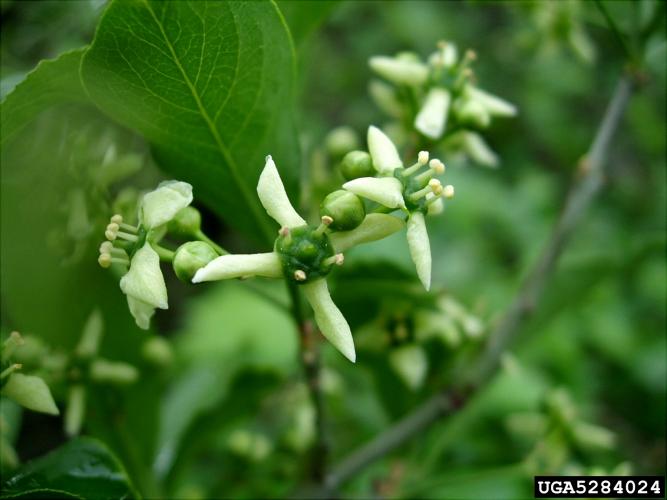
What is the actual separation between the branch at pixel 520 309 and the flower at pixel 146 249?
0.58 meters

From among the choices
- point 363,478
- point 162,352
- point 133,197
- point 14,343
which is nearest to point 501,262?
point 363,478

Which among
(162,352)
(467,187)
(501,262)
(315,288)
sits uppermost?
(315,288)

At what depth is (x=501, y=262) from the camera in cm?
334

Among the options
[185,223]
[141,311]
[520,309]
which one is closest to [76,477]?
[141,311]

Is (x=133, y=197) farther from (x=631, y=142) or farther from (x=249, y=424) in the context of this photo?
(x=631, y=142)

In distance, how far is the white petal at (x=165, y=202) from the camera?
1.00 meters

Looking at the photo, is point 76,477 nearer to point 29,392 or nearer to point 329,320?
point 29,392

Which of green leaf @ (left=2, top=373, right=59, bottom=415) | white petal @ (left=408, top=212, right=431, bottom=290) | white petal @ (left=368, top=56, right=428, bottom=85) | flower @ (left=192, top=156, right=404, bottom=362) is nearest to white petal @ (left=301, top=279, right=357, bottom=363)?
flower @ (left=192, top=156, right=404, bottom=362)

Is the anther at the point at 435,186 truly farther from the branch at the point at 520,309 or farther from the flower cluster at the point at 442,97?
the branch at the point at 520,309

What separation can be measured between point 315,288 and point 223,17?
0.34 m

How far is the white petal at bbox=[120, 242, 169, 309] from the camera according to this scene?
944mm

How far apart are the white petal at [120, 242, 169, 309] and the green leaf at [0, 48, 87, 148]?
0.23 metres

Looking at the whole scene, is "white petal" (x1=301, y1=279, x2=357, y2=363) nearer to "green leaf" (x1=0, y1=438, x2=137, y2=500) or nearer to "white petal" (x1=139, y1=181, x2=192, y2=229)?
"white petal" (x1=139, y1=181, x2=192, y2=229)

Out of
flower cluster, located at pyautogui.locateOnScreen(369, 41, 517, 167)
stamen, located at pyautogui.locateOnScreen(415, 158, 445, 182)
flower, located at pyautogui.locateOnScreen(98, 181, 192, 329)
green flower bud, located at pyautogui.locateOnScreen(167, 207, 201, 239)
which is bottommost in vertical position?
flower cluster, located at pyautogui.locateOnScreen(369, 41, 517, 167)
